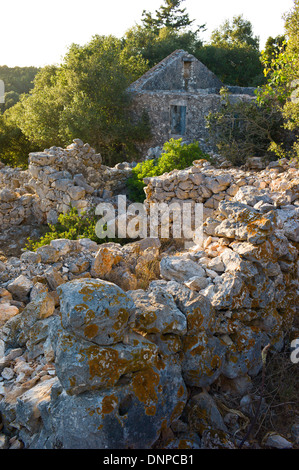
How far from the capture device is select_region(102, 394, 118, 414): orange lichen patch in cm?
252

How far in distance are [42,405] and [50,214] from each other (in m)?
8.25

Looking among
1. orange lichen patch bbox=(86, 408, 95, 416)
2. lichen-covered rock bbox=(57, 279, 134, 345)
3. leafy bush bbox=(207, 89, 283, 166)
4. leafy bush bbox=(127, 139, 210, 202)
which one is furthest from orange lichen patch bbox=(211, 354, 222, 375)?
leafy bush bbox=(207, 89, 283, 166)

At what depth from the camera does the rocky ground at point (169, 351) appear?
2607 millimetres

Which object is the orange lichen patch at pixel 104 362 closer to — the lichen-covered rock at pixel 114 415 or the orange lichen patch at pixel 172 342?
the lichen-covered rock at pixel 114 415

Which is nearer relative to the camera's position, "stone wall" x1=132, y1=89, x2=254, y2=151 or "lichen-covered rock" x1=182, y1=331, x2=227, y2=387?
"lichen-covered rock" x1=182, y1=331, x2=227, y2=387

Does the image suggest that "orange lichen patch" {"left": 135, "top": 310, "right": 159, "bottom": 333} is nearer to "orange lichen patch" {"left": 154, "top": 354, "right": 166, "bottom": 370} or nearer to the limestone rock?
"orange lichen patch" {"left": 154, "top": 354, "right": 166, "bottom": 370}

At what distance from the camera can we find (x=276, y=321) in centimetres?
411

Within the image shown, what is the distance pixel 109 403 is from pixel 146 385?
340 mm

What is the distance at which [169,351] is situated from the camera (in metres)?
3.08

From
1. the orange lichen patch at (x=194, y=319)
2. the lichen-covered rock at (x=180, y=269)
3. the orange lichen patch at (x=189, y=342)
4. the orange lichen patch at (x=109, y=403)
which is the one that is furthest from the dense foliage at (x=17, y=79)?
the orange lichen patch at (x=109, y=403)

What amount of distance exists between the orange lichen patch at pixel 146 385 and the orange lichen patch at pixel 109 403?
19 centimetres

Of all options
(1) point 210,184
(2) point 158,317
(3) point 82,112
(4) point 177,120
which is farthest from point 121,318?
(4) point 177,120

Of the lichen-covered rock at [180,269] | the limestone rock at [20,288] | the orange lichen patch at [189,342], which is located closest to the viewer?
the orange lichen patch at [189,342]

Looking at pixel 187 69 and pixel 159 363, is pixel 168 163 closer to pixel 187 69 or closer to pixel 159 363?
pixel 159 363
